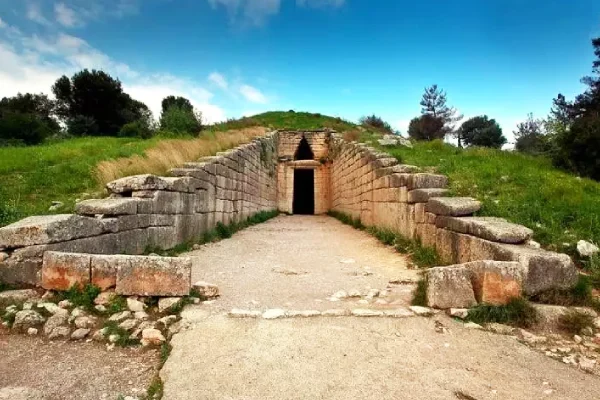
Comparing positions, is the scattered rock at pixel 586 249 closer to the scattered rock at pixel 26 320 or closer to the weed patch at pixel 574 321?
the weed patch at pixel 574 321

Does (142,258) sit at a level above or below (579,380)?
above

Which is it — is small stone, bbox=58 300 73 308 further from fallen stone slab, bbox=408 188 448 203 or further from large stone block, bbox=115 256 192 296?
fallen stone slab, bbox=408 188 448 203

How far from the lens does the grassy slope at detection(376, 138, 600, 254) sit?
4648 mm

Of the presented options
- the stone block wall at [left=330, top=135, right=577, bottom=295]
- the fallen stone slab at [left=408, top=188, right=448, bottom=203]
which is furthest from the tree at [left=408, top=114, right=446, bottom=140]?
the fallen stone slab at [left=408, top=188, right=448, bottom=203]

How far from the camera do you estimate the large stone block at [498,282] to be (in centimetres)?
350

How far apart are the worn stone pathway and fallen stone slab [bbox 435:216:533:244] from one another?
1.20 meters

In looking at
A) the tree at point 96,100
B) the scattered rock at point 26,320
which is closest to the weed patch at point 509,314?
the scattered rock at point 26,320

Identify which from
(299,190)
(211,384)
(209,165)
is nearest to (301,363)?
(211,384)

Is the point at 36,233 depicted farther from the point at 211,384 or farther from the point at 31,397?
the point at 211,384

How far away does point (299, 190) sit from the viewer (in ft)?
79.7

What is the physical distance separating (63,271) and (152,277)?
887mm

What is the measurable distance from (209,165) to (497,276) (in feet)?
20.9

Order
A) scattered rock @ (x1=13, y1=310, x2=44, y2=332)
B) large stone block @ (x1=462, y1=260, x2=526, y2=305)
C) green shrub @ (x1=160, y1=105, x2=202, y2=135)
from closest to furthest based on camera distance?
scattered rock @ (x1=13, y1=310, x2=44, y2=332) < large stone block @ (x1=462, y1=260, x2=526, y2=305) < green shrub @ (x1=160, y1=105, x2=202, y2=135)

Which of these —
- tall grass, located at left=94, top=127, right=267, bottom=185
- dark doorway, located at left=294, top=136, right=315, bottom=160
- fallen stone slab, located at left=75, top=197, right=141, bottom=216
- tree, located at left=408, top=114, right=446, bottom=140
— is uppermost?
tree, located at left=408, top=114, right=446, bottom=140
